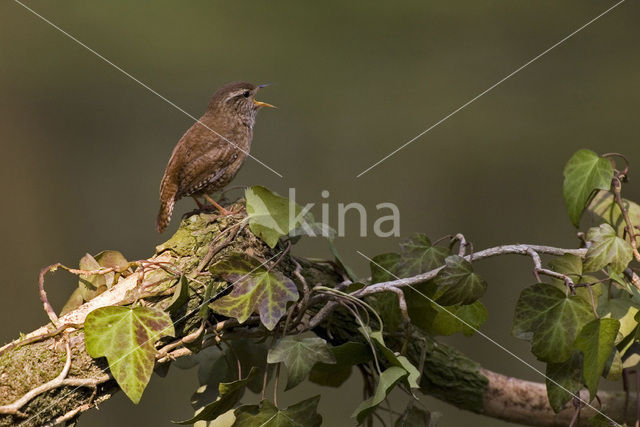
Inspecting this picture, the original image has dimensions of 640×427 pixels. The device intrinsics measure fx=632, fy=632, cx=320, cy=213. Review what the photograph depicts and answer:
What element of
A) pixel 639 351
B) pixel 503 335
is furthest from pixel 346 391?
pixel 639 351

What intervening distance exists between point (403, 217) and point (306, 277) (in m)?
2.39

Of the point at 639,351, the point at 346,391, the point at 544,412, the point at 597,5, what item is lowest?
the point at 346,391

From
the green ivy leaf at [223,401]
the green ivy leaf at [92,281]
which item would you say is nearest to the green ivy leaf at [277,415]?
the green ivy leaf at [223,401]

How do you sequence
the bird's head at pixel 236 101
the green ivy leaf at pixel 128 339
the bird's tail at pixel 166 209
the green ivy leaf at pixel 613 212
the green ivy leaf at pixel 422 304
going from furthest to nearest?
the bird's head at pixel 236 101 < the bird's tail at pixel 166 209 < the green ivy leaf at pixel 613 212 < the green ivy leaf at pixel 422 304 < the green ivy leaf at pixel 128 339

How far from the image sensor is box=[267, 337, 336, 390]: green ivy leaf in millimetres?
1234

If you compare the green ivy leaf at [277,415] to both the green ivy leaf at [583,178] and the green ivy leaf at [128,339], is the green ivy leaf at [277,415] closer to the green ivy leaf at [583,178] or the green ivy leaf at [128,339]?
the green ivy leaf at [128,339]

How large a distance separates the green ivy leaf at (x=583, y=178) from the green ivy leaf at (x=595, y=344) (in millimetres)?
348

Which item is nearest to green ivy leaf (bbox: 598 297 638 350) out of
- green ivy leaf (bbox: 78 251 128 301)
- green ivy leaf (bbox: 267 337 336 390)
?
green ivy leaf (bbox: 267 337 336 390)

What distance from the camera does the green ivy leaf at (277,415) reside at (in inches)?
49.0

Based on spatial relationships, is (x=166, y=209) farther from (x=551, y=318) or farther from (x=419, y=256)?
(x=551, y=318)

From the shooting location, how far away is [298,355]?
1.25m

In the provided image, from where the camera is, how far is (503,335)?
3836 mm

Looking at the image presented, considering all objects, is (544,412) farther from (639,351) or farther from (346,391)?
(346,391)

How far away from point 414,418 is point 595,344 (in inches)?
15.8
